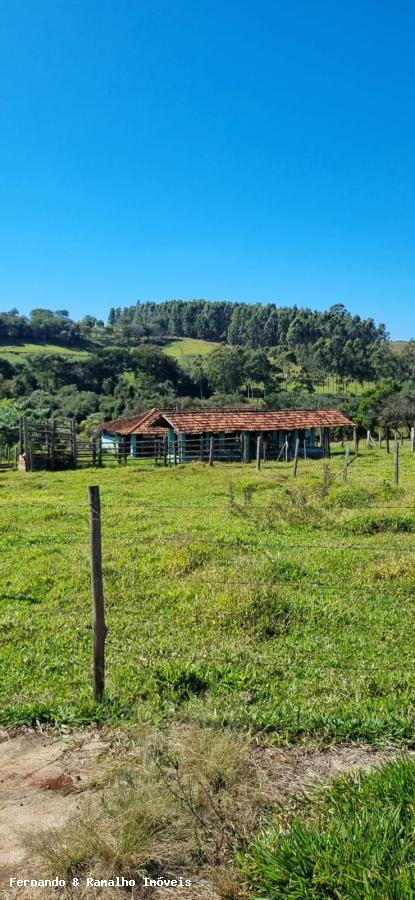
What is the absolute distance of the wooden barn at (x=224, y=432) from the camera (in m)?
34.2

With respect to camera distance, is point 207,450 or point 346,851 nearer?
point 346,851

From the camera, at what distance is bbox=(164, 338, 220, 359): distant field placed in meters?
124

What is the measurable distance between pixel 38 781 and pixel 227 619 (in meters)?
3.35

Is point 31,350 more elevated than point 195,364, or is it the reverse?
point 31,350

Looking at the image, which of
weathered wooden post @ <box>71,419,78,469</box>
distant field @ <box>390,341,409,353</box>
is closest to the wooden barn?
weathered wooden post @ <box>71,419,78,469</box>

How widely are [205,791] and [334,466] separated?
2579 cm

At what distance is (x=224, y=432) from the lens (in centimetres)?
3491

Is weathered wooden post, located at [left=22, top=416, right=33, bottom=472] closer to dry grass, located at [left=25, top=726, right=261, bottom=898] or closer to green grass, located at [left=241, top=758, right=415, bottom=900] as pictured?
dry grass, located at [left=25, top=726, right=261, bottom=898]

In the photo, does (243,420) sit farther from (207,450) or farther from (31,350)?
(31,350)

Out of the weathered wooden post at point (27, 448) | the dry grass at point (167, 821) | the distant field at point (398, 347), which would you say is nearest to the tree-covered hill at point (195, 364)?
the distant field at point (398, 347)

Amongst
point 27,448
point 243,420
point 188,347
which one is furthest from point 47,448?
point 188,347

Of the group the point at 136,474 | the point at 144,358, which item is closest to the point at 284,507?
the point at 136,474

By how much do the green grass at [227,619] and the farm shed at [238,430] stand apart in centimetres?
1970

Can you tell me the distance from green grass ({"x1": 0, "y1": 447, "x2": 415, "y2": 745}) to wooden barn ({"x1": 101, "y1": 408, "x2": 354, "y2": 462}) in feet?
64.5
